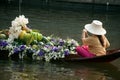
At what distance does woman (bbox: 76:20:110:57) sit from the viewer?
12441mm

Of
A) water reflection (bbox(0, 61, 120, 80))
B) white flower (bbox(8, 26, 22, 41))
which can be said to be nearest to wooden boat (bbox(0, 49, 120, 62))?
water reflection (bbox(0, 61, 120, 80))

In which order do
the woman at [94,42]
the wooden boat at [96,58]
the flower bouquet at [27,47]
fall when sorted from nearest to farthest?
the wooden boat at [96,58] < the woman at [94,42] < the flower bouquet at [27,47]

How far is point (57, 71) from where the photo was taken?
1195 cm

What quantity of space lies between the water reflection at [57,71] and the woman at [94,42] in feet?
1.14

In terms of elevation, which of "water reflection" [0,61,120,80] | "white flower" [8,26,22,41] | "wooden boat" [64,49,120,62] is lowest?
"water reflection" [0,61,120,80]

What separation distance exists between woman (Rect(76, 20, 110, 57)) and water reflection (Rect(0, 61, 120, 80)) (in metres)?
0.35

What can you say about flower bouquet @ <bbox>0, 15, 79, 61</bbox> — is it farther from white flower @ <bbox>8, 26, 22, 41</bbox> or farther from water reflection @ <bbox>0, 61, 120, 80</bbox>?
water reflection @ <bbox>0, 61, 120, 80</bbox>

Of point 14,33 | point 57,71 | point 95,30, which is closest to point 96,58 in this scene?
point 95,30

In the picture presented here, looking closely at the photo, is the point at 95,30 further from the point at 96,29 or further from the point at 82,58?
the point at 82,58

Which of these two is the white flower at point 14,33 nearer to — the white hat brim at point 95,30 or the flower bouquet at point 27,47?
the flower bouquet at point 27,47

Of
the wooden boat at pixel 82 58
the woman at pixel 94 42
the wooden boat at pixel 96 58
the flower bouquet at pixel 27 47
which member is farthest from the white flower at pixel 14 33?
the woman at pixel 94 42

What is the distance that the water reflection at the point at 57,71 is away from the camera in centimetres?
1130

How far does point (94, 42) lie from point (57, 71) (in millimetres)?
1415

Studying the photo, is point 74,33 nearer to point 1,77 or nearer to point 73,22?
point 73,22
